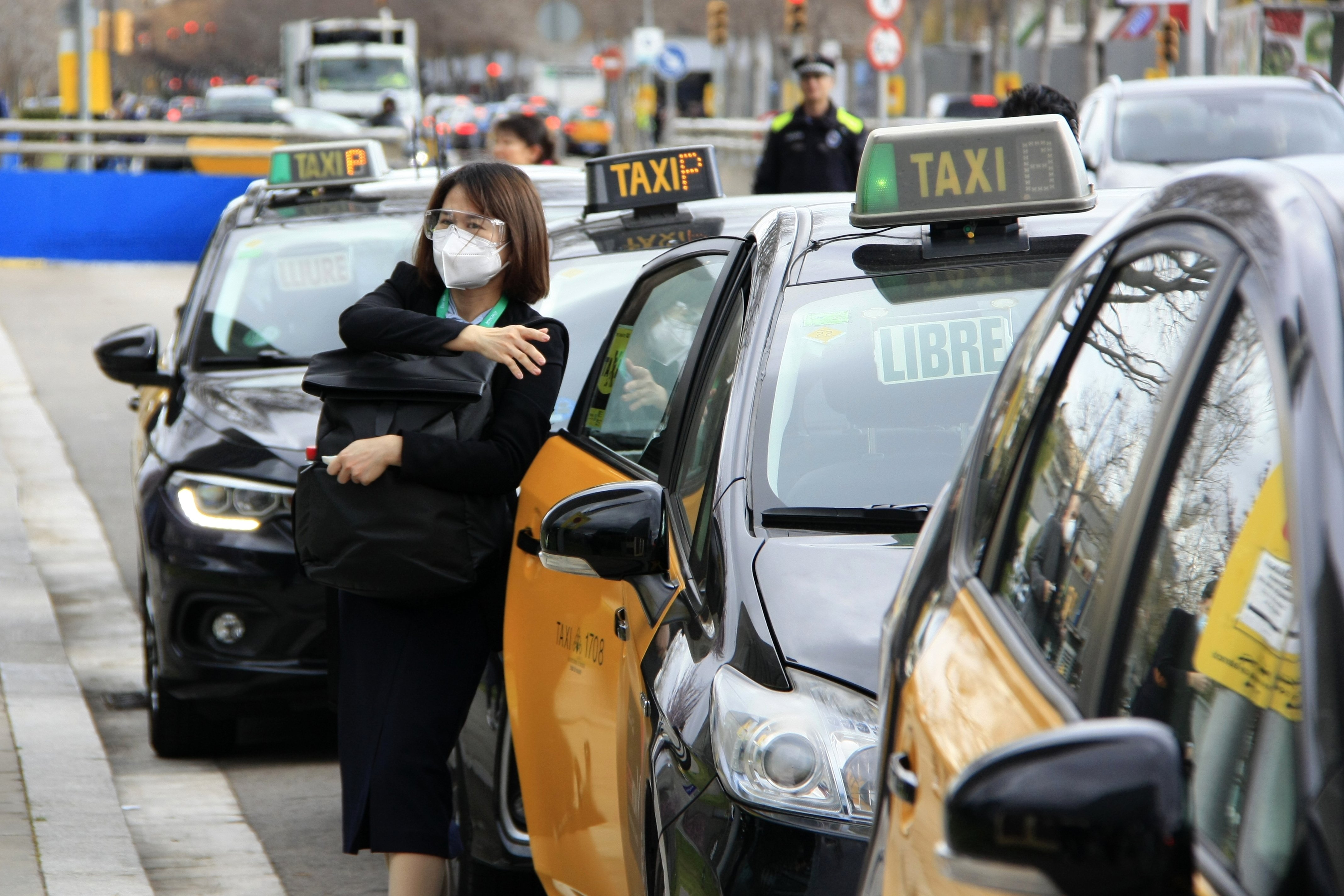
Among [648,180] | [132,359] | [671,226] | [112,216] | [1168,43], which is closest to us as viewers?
[671,226]

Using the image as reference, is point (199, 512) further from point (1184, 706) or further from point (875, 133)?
point (1184, 706)

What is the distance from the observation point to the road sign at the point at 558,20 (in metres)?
32.8

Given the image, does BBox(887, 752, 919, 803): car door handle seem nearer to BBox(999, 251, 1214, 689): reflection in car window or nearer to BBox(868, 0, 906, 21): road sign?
BBox(999, 251, 1214, 689): reflection in car window

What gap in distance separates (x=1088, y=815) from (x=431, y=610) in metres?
2.68

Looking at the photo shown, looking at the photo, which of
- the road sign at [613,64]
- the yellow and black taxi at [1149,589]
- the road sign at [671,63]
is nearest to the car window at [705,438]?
the yellow and black taxi at [1149,589]

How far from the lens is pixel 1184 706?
157 centimetres

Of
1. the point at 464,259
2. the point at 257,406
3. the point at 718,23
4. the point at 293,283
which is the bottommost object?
the point at 257,406

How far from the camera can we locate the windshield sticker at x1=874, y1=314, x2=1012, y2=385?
3.66 metres

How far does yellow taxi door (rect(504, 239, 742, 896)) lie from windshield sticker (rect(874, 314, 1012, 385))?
432 millimetres

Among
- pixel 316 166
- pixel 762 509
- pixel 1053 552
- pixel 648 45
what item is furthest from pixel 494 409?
pixel 648 45

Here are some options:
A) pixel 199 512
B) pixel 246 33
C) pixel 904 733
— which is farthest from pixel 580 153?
pixel 904 733

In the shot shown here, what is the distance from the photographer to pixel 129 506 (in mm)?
10430

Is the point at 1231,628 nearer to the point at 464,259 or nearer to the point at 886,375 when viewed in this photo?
the point at 886,375

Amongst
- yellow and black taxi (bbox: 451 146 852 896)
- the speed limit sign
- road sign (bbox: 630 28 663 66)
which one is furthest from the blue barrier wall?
road sign (bbox: 630 28 663 66)
